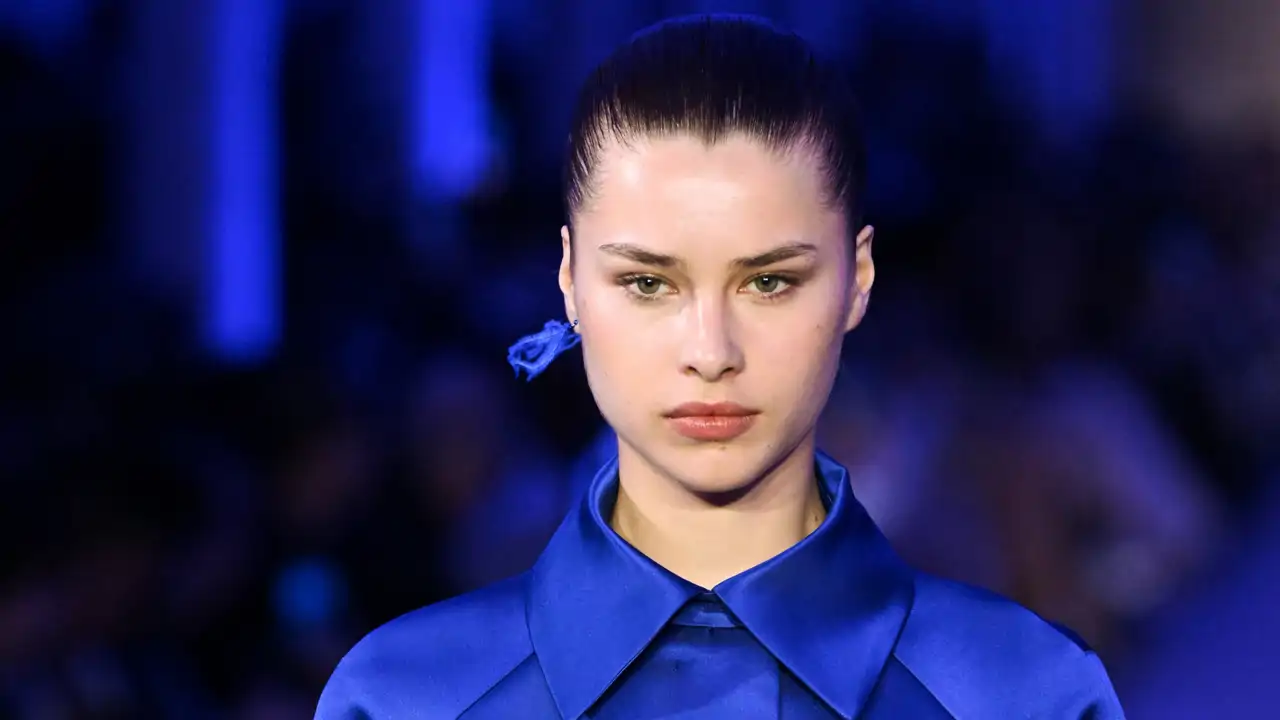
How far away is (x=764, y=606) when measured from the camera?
59.7 inches

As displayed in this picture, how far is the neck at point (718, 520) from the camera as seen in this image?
157cm

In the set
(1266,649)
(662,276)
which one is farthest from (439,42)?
(1266,649)

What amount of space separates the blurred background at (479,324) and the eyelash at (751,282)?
1.19 metres

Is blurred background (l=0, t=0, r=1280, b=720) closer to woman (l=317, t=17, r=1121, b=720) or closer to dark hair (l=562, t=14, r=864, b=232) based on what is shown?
woman (l=317, t=17, r=1121, b=720)

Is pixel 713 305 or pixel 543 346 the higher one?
pixel 713 305

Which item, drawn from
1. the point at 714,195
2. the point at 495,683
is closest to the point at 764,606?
the point at 495,683

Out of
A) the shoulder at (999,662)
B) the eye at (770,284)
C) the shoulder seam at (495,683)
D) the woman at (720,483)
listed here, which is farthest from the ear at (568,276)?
the shoulder at (999,662)

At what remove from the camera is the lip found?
1.47 meters

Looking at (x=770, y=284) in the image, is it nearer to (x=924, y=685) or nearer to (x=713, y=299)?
(x=713, y=299)

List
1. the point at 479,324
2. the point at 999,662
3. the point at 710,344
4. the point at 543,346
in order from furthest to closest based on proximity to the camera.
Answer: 1. the point at 479,324
2. the point at 543,346
3. the point at 999,662
4. the point at 710,344

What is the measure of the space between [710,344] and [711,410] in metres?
0.06

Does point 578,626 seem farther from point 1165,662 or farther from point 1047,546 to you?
point 1165,662

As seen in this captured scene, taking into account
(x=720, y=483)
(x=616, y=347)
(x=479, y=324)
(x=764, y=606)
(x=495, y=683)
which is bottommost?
(x=479, y=324)

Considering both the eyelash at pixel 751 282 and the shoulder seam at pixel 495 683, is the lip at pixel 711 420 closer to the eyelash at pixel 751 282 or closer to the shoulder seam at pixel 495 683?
the eyelash at pixel 751 282
